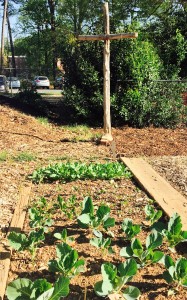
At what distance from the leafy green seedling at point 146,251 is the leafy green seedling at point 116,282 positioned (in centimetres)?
29

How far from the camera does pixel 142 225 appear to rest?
3570 millimetres

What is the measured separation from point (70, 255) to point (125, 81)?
850 centimetres

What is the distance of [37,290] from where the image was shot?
2166mm

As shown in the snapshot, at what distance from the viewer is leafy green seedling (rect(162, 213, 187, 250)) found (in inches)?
115

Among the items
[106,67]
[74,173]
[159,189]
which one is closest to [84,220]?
[159,189]

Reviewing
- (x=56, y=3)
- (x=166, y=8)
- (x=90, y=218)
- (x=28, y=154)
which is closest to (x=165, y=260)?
(x=90, y=218)

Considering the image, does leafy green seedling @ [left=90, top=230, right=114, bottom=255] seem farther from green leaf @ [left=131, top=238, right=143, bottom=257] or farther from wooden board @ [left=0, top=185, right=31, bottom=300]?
wooden board @ [left=0, top=185, right=31, bottom=300]

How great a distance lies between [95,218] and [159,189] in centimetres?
156

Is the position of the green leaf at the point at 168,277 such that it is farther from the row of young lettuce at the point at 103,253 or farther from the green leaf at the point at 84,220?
the green leaf at the point at 84,220

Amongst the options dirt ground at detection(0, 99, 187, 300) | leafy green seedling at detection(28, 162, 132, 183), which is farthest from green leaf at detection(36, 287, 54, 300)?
leafy green seedling at detection(28, 162, 132, 183)

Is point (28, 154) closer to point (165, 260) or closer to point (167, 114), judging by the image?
point (165, 260)

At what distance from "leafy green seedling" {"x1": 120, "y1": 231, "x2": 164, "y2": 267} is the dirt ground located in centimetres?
12

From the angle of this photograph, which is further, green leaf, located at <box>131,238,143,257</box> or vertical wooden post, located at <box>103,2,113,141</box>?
vertical wooden post, located at <box>103,2,113,141</box>

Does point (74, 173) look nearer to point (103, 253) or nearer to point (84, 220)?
point (84, 220)
